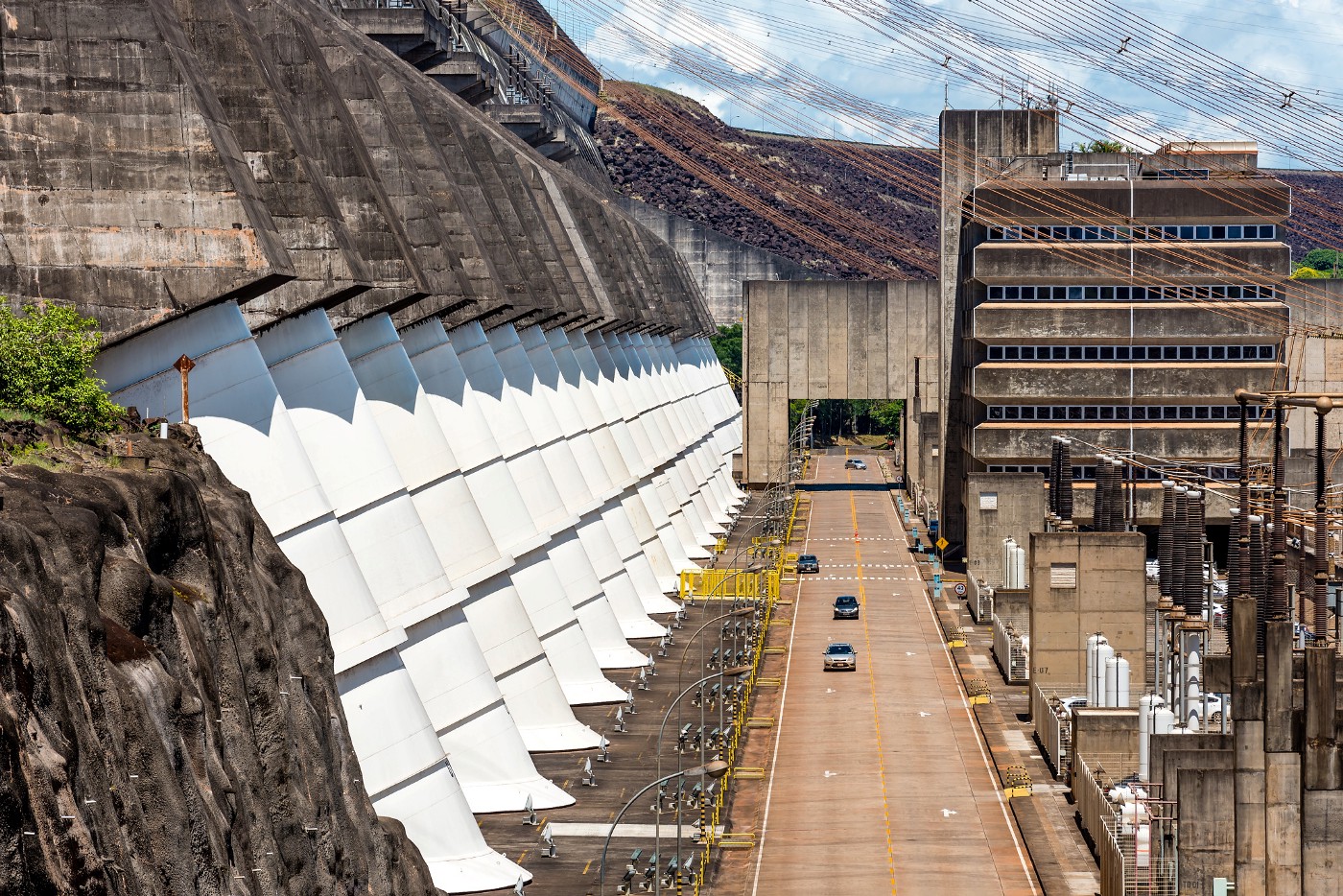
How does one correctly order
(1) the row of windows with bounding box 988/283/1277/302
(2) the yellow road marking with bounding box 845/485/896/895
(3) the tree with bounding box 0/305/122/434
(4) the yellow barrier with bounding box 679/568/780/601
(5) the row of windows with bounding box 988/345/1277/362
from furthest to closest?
(5) the row of windows with bounding box 988/345/1277/362 < (1) the row of windows with bounding box 988/283/1277/302 < (4) the yellow barrier with bounding box 679/568/780/601 < (2) the yellow road marking with bounding box 845/485/896/895 < (3) the tree with bounding box 0/305/122/434

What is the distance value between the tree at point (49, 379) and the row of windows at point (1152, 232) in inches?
2718

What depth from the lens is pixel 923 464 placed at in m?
132

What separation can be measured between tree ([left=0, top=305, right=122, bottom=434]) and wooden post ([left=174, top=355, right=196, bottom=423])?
3.39m

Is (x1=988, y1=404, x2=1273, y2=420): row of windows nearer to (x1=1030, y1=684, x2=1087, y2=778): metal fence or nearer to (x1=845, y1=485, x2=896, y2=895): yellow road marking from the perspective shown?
(x1=845, y1=485, x2=896, y2=895): yellow road marking

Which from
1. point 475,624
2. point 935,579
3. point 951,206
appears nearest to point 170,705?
point 475,624

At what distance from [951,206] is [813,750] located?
184 feet

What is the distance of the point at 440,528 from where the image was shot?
54000 millimetres

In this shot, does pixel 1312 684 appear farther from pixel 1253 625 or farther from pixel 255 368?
pixel 255 368

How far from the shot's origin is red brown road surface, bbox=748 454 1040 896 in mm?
46500

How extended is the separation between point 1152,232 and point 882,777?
4587 centimetres

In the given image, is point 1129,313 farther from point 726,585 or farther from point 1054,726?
point 1054,726

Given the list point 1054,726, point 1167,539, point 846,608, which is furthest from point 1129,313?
point 1167,539

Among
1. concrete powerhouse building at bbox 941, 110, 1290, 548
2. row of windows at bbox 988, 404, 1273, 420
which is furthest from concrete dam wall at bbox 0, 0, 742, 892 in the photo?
row of windows at bbox 988, 404, 1273, 420

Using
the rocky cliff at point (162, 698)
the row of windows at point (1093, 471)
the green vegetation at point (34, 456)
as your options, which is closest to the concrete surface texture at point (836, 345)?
the row of windows at point (1093, 471)
